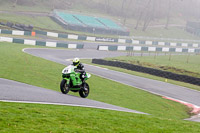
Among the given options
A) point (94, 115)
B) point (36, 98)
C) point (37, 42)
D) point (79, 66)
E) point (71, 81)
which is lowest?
point (94, 115)

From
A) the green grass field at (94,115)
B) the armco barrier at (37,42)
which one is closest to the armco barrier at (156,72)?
the green grass field at (94,115)

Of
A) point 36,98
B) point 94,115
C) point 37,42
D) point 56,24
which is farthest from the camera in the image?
point 56,24

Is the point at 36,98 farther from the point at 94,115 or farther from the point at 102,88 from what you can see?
the point at 102,88

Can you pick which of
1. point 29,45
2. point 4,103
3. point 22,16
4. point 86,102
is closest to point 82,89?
point 86,102

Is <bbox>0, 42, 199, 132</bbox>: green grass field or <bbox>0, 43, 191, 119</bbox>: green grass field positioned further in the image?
<bbox>0, 43, 191, 119</bbox>: green grass field

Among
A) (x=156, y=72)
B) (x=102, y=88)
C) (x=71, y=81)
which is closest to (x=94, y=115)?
(x=71, y=81)

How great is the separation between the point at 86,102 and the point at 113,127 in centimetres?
485

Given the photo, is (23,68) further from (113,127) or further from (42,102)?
(113,127)

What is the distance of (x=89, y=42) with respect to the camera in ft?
200

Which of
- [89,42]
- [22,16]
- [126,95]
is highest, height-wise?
[22,16]

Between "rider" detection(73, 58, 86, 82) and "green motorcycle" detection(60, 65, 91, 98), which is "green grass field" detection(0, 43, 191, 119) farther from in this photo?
"rider" detection(73, 58, 86, 82)

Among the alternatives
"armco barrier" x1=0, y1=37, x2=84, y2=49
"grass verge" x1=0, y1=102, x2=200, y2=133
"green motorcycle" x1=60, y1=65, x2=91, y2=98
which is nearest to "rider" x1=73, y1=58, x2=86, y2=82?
"green motorcycle" x1=60, y1=65, x2=91, y2=98

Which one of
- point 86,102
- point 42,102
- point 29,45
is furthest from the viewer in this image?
point 29,45

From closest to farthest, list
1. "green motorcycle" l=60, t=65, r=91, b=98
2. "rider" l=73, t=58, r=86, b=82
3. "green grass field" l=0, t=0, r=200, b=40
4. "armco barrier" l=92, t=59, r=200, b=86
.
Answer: "green motorcycle" l=60, t=65, r=91, b=98, "rider" l=73, t=58, r=86, b=82, "armco barrier" l=92, t=59, r=200, b=86, "green grass field" l=0, t=0, r=200, b=40
